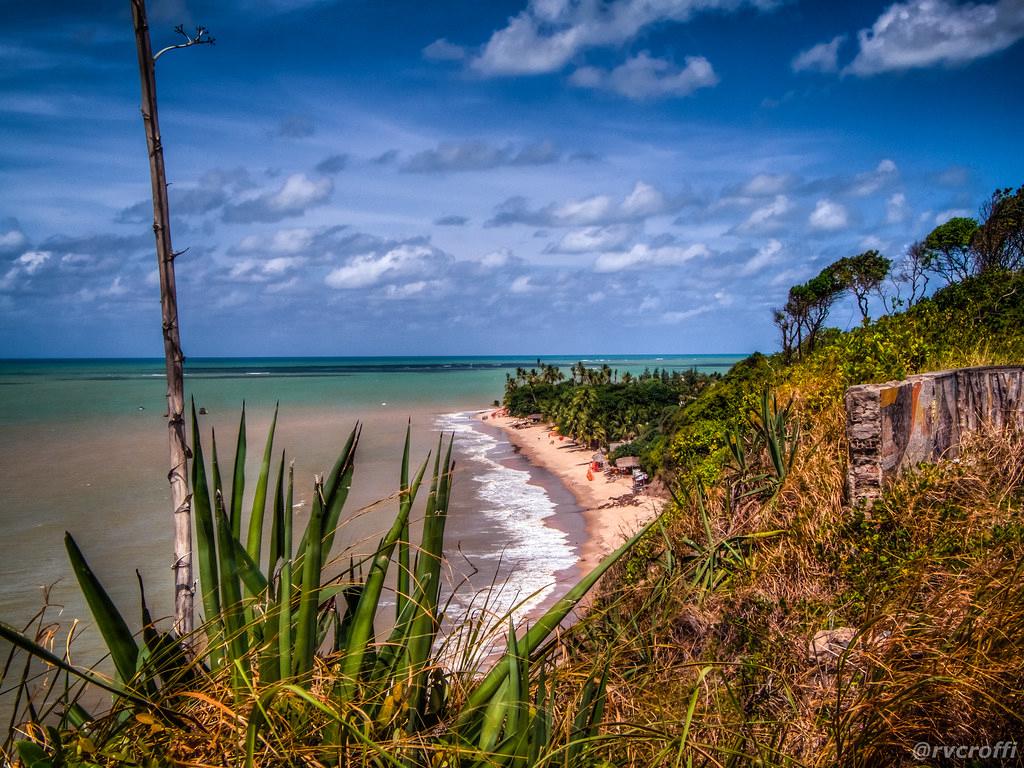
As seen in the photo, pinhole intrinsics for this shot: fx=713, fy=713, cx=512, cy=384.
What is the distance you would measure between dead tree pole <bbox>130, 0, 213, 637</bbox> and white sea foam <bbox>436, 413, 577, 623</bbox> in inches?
153

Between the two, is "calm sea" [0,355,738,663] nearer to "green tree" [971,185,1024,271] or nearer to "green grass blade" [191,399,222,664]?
"green grass blade" [191,399,222,664]

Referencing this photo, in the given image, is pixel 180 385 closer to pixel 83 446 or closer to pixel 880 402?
pixel 880 402

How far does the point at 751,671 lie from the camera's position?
378 cm

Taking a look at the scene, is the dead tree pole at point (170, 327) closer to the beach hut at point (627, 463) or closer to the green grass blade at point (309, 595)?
the green grass blade at point (309, 595)

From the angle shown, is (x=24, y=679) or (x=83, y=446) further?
(x=83, y=446)

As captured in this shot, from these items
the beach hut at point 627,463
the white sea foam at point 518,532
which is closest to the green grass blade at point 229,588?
the white sea foam at point 518,532

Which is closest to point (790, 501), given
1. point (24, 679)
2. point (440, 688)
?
point (440, 688)

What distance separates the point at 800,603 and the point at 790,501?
1432mm

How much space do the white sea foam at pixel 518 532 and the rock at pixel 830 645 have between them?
261cm

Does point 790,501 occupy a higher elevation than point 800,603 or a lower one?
higher

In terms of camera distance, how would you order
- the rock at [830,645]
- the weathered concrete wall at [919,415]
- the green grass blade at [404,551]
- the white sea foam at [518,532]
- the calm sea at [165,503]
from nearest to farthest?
the green grass blade at [404,551]
the rock at [830,645]
the weathered concrete wall at [919,415]
the white sea foam at [518,532]
the calm sea at [165,503]

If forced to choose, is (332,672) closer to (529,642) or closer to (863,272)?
(529,642)

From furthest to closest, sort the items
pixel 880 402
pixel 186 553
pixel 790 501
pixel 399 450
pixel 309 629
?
pixel 399 450 → pixel 790 501 → pixel 880 402 → pixel 186 553 → pixel 309 629

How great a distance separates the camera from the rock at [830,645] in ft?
11.3
